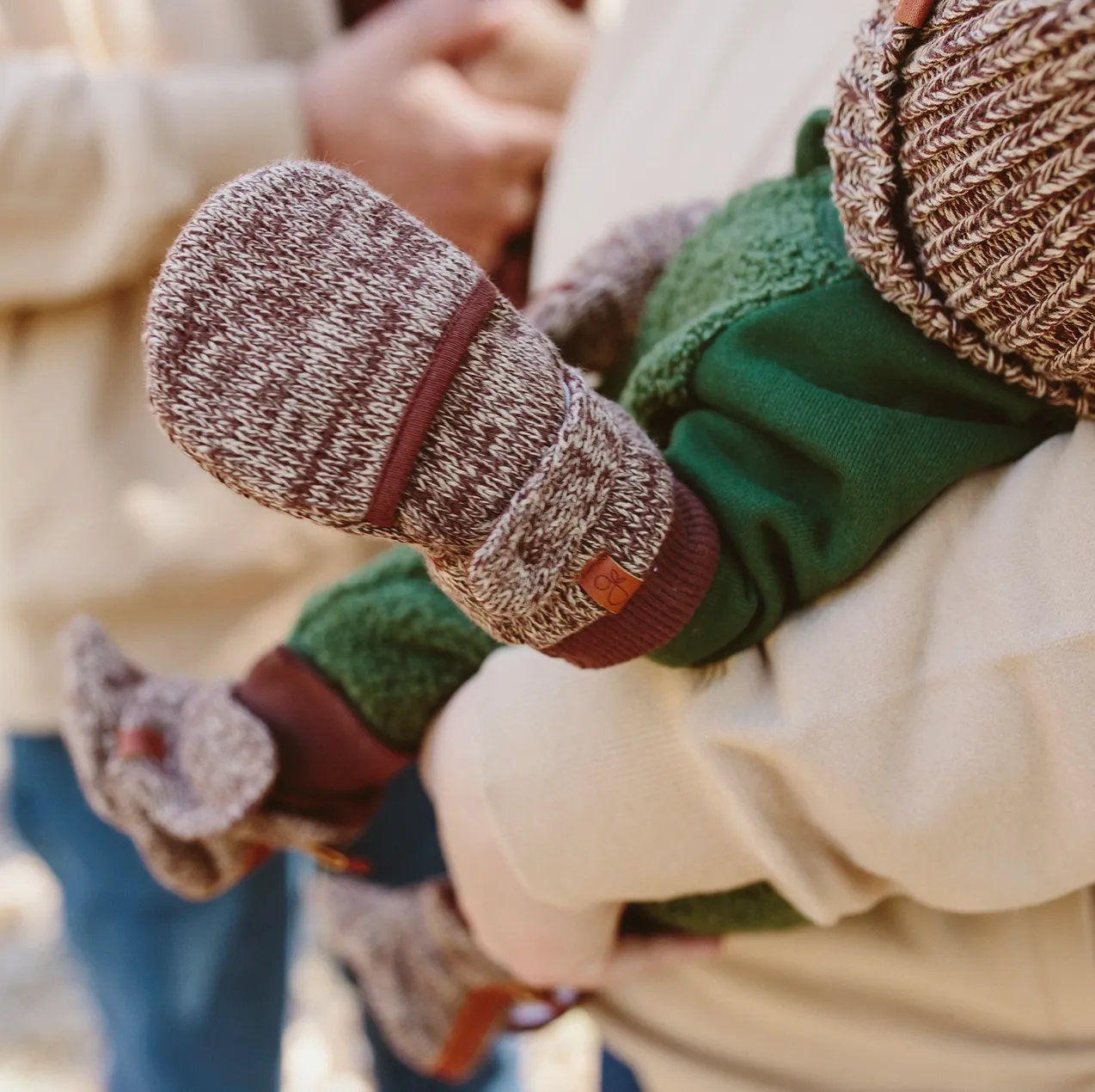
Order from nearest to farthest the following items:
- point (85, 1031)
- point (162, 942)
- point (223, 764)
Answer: point (223, 764) < point (162, 942) < point (85, 1031)

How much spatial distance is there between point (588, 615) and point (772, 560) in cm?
8

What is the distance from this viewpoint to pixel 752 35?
63cm

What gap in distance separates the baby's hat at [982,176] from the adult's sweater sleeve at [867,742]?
0.18 feet

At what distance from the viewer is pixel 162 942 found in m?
0.86

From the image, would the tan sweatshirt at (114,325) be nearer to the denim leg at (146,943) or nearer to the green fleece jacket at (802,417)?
the denim leg at (146,943)

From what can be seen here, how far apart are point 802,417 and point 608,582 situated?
3.8 inches

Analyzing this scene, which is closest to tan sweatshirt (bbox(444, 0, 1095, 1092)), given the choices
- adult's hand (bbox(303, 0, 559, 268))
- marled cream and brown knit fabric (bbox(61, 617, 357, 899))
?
marled cream and brown knit fabric (bbox(61, 617, 357, 899))

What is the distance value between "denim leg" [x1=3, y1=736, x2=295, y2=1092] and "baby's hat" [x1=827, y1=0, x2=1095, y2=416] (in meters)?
0.74

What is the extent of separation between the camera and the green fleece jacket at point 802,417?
37cm

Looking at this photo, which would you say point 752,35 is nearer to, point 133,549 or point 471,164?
point 471,164

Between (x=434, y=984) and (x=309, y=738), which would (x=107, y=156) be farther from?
(x=434, y=984)

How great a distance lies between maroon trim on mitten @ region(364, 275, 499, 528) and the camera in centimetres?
30

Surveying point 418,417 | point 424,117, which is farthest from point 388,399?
point 424,117

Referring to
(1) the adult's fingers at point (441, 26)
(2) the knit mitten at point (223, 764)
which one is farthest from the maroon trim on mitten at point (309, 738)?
(1) the adult's fingers at point (441, 26)
